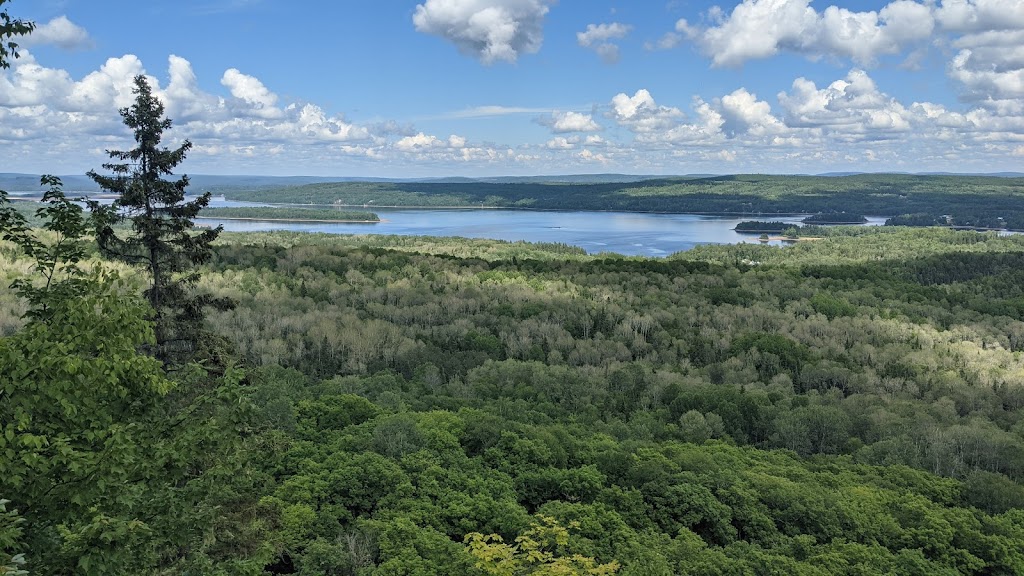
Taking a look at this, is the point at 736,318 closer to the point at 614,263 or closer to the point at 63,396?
the point at 614,263

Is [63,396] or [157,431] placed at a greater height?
[63,396]

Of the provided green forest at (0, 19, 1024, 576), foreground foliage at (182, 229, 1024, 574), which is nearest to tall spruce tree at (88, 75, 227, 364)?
green forest at (0, 19, 1024, 576)

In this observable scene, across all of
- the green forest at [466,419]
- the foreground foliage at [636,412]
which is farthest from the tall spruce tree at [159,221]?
the foreground foliage at [636,412]

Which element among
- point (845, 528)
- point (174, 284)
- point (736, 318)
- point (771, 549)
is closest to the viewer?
point (174, 284)

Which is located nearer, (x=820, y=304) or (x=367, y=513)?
(x=367, y=513)

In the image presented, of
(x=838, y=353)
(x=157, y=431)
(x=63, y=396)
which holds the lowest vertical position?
(x=838, y=353)

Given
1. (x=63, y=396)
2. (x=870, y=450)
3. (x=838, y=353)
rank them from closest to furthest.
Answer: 1. (x=63, y=396)
2. (x=870, y=450)
3. (x=838, y=353)

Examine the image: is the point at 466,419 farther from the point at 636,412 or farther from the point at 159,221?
the point at 159,221

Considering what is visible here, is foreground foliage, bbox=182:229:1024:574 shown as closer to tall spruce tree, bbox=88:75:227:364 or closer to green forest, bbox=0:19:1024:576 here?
green forest, bbox=0:19:1024:576

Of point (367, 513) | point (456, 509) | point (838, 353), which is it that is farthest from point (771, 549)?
point (838, 353)
